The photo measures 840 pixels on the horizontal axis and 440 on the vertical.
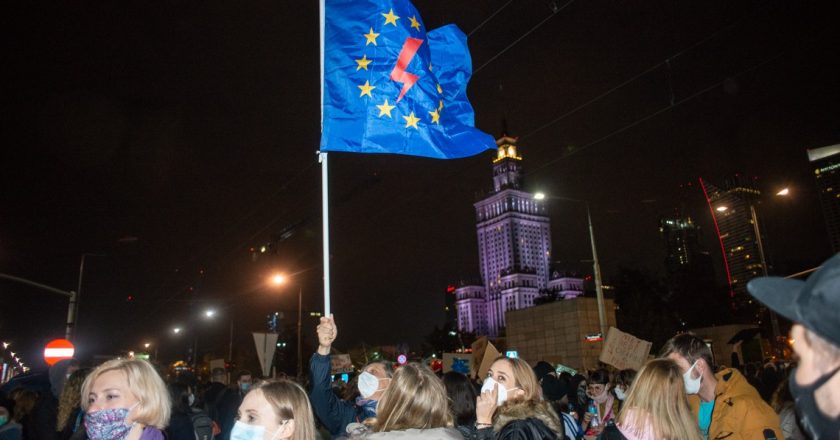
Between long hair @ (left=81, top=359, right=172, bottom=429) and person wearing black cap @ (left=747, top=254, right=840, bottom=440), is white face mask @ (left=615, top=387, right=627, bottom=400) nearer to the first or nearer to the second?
long hair @ (left=81, top=359, right=172, bottom=429)

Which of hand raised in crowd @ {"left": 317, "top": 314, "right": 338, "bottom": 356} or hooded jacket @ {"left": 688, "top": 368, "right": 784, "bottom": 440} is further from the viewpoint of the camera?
hand raised in crowd @ {"left": 317, "top": 314, "right": 338, "bottom": 356}

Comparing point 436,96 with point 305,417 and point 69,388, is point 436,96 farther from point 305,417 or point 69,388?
point 69,388

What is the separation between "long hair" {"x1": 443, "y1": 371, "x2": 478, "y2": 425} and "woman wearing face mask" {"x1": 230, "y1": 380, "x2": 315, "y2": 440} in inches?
A: 74.0

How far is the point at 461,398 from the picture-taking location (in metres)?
5.12

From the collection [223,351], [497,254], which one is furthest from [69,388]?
[497,254]

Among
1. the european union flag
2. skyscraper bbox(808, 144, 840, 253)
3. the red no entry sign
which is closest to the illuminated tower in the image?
skyscraper bbox(808, 144, 840, 253)

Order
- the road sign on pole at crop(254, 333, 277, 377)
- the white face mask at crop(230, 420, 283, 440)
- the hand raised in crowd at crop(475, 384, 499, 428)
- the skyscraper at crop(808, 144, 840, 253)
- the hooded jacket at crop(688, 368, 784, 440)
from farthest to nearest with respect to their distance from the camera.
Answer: the skyscraper at crop(808, 144, 840, 253) → the road sign on pole at crop(254, 333, 277, 377) → the hooded jacket at crop(688, 368, 784, 440) → the hand raised in crowd at crop(475, 384, 499, 428) → the white face mask at crop(230, 420, 283, 440)

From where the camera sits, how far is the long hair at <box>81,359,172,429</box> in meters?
3.64

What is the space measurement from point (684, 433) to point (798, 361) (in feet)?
7.75

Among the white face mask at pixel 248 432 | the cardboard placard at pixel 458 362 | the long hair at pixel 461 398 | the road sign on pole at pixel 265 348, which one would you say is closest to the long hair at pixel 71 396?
the white face mask at pixel 248 432

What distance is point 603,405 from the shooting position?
8.62 metres

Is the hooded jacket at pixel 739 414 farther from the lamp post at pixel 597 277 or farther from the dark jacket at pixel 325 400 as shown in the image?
the lamp post at pixel 597 277

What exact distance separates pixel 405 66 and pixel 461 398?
3944 millimetres

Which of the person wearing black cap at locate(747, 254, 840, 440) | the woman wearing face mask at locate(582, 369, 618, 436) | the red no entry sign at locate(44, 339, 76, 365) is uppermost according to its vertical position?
the red no entry sign at locate(44, 339, 76, 365)
